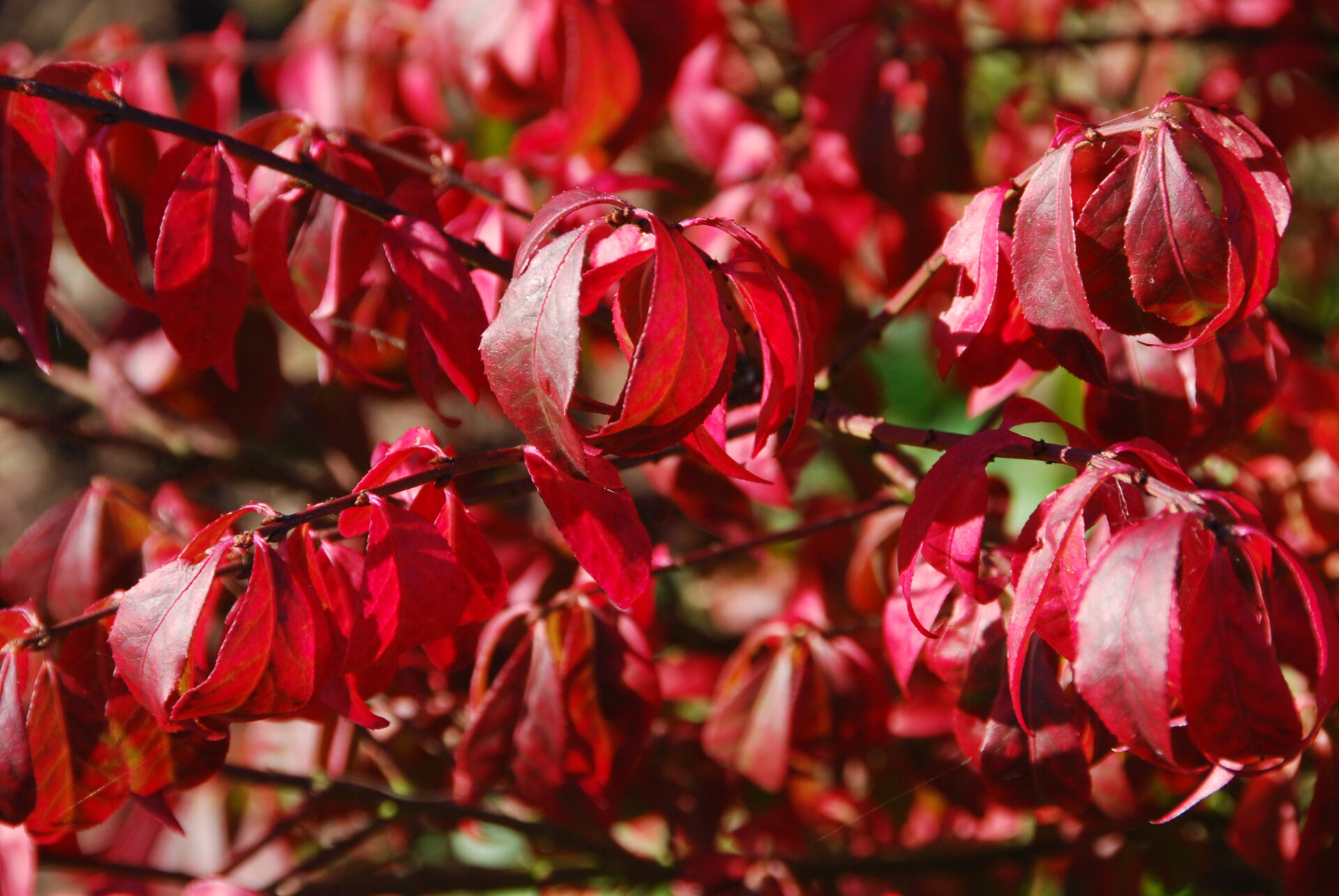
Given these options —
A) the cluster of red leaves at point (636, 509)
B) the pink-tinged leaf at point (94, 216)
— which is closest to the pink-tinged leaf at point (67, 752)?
the cluster of red leaves at point (636, 509)

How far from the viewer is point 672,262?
0.45 m

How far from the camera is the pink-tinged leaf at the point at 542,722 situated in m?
0.71

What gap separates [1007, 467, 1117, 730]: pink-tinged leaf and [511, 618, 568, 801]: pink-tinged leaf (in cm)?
35

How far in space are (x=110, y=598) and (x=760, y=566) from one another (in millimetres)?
1300

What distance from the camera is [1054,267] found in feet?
1.62

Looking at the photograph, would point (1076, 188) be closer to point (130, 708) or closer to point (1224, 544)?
point (1224, 544)

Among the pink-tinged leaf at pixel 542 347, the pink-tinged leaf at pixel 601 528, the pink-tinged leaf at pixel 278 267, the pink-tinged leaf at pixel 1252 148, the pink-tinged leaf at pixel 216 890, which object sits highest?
the pink-tinged leaf at pixel 1252 148

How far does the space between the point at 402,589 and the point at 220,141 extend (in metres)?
0.30

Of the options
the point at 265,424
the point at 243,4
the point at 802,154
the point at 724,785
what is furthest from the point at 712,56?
the point at 243,4

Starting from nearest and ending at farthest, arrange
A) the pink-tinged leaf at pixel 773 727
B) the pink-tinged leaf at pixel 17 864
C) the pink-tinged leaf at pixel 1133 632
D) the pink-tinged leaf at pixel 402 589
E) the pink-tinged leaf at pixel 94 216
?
the pink-tinged leaf at pixel 1133 632
the pink-tinged leaf at pixel 402 589
the pink-tinged leaf at pixel 94 216
the pink-tinged leaf at pixel 17 864
the pink-tinged leaf at pixel 773 727

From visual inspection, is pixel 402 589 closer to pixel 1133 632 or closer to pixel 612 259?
pixel 612 259

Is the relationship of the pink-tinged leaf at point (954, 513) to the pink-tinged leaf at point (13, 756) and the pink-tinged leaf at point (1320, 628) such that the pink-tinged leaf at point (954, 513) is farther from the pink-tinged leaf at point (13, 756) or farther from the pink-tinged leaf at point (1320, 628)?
the pink-tinged leaf at point (13, 756)

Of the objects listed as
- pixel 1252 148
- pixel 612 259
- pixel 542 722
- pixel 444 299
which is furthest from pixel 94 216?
pixel 1252 148

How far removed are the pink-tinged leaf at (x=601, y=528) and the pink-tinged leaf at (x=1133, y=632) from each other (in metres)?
0.22
